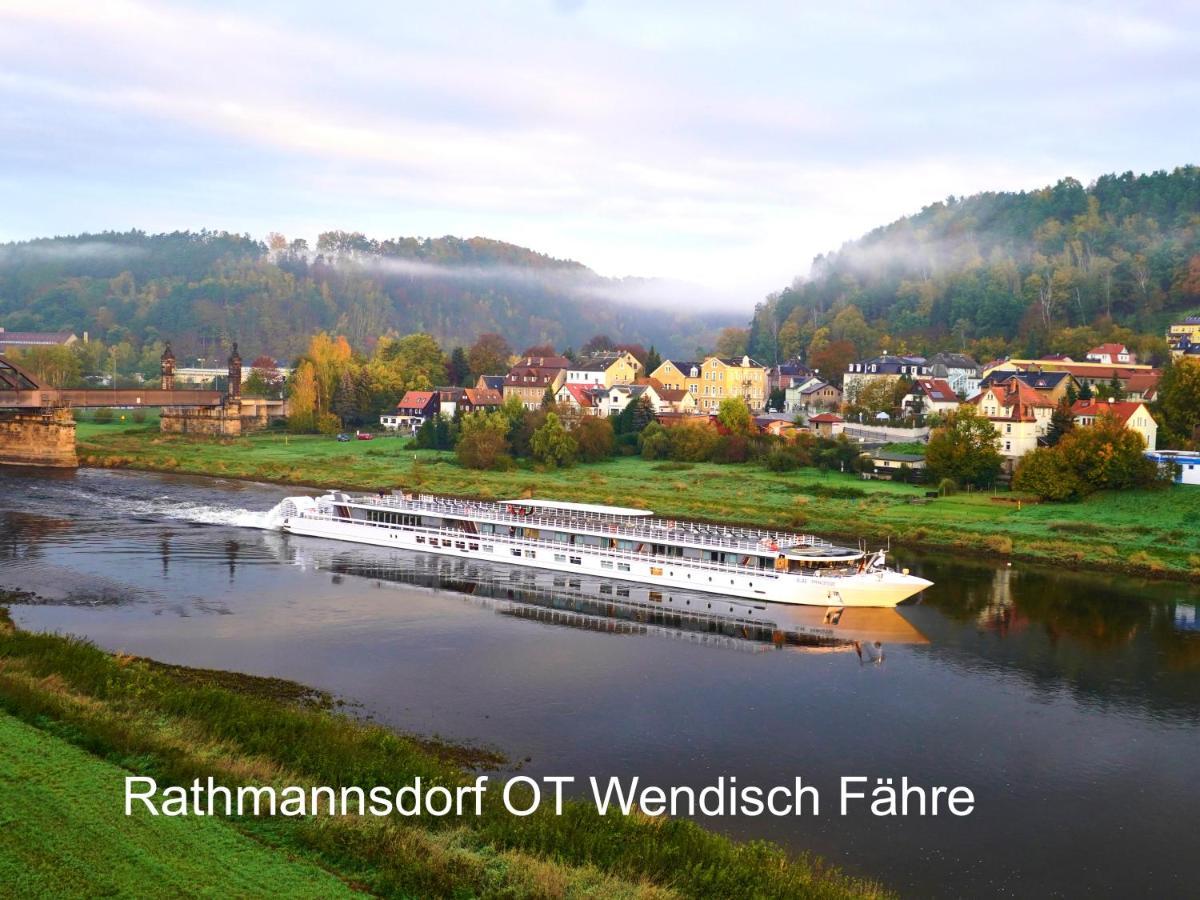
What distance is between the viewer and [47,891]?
1588cm

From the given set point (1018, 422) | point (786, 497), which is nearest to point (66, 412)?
point (786, 497)

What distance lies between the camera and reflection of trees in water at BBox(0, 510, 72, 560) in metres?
48.4

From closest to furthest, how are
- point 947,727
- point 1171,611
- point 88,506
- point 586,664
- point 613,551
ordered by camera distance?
1. point 947,727
2. point 586,664
3. point 1171,611
4. point 613,551
5. point 88,506

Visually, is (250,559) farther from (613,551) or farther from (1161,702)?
(1161,702)

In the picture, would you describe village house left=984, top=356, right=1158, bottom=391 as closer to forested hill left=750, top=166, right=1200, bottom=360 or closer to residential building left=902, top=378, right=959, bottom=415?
residential building left=902, top=378, right=959, bottom=415

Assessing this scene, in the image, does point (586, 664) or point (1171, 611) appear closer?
point (586, 664)

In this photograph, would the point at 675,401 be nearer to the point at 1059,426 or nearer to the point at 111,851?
the point at 1059,426

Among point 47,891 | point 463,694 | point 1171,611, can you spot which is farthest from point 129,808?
point 1171,611

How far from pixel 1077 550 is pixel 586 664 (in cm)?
2960

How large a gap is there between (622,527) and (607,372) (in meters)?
70.2

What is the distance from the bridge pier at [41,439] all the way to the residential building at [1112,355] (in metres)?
94.4

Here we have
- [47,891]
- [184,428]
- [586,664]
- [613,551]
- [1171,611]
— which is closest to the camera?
[47,891]

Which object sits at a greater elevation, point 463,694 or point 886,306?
point 886,306

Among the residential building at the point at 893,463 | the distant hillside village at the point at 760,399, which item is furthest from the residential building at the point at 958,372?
the residential building at the point at 893,463
